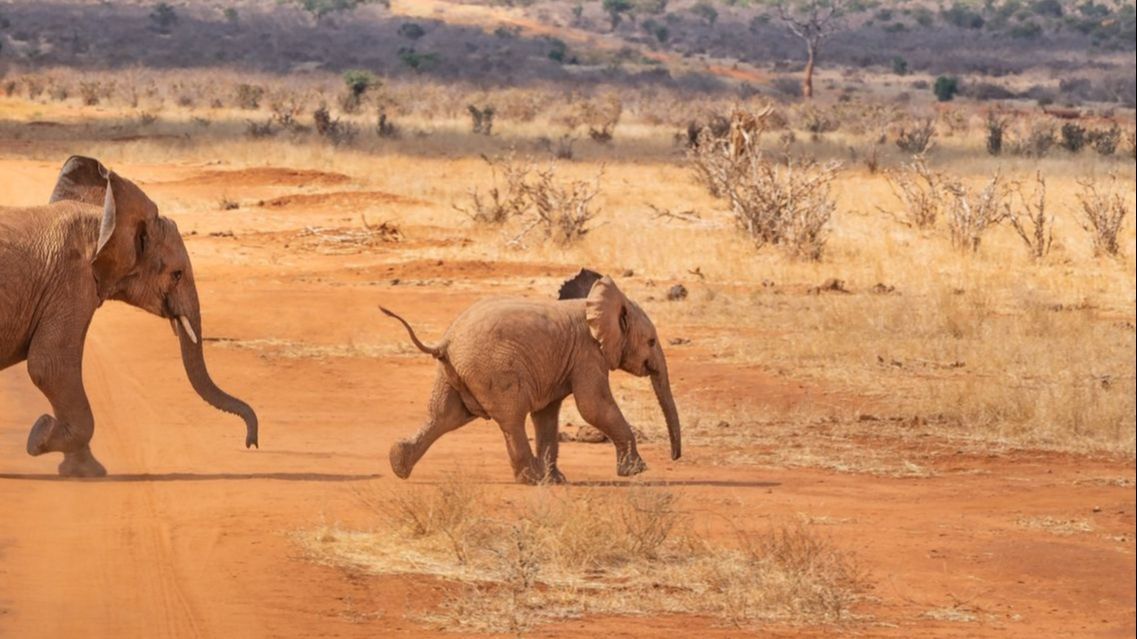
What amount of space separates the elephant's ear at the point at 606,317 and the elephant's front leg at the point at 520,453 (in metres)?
0.64

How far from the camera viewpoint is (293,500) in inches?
351

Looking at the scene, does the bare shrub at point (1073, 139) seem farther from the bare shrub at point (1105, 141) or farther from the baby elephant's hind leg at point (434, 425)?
the baby elephant's hind leg at point (434, 425)

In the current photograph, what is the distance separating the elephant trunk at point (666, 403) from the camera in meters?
10.5

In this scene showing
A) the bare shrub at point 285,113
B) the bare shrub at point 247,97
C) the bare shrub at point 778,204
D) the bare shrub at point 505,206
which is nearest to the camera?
the bare shrub at point 778,204

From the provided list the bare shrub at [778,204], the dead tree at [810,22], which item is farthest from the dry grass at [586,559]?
the dead tree at [810,22]

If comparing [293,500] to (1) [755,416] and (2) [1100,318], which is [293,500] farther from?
(2) [1100,318]

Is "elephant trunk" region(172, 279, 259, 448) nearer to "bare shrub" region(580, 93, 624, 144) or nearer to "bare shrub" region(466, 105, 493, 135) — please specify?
"bare shrub" region(580, 93, 624, 144)

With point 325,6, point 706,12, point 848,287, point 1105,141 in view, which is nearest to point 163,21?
point 1105,141

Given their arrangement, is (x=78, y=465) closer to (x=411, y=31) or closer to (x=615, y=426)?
(x=615, y=426)

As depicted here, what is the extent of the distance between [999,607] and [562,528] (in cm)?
199

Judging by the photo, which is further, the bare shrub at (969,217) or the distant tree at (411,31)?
the distant tree at (411,31)

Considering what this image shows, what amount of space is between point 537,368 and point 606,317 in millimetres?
521

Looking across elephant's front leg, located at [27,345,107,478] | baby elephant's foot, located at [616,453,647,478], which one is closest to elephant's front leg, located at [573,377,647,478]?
baby elephant's foot, located at [616,453,647,478]

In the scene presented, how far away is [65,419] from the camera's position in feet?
29.6
